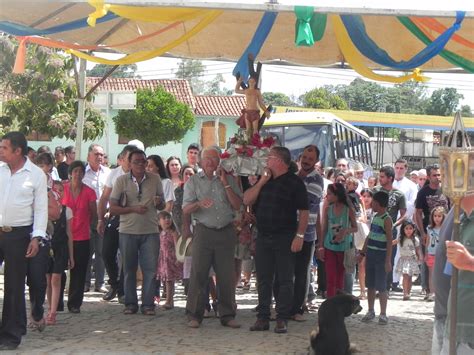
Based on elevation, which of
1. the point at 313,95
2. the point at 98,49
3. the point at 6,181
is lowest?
the point at 6,181

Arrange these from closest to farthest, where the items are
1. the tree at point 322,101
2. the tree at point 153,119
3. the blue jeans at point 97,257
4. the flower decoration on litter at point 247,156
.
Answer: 1. the flower decoration on litter at point 247,156
2. the blue jeans at point 97,257
3. the tree at point 153,119
4. the tree at point 322,101

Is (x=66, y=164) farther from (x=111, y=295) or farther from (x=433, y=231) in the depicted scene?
(x=433, y=231)

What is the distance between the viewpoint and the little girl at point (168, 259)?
11547 millimetres

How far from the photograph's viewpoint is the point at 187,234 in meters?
10.6

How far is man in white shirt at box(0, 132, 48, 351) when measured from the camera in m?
8.55

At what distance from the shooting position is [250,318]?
36.0 ft

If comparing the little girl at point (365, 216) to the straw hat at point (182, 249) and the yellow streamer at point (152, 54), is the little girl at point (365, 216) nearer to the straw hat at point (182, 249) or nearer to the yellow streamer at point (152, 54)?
the straw hat at point (182, 249)

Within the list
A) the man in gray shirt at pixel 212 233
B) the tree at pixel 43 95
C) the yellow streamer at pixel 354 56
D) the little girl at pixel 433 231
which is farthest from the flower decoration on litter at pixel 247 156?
the tree at pixel 43 95

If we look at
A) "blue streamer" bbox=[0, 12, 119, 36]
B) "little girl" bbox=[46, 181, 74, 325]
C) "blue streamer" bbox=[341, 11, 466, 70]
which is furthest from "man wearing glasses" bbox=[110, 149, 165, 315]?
"blue streamer" bbox=[341, 11, 466, 70]

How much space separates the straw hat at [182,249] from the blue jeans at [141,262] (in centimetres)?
31

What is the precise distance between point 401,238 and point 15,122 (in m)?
19.6

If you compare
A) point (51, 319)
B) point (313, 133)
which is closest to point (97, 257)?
point (51, 319)

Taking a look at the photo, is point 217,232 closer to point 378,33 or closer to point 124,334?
point 124,334

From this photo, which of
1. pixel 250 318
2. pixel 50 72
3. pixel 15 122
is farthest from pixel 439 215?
pixel 15 122
